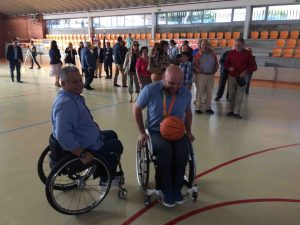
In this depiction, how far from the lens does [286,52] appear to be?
10.4 metres

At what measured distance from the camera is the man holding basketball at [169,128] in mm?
2051

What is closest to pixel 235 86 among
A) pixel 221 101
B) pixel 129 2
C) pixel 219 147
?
pixel 221 101

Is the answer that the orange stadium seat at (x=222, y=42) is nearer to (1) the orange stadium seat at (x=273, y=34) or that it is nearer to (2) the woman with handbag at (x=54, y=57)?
(1) the orange stadium seat at (x=273, y=34)

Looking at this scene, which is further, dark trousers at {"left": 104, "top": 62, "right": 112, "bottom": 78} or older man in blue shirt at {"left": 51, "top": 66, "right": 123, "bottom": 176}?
dark trousers at {"left": 104, "top": 62, "right": 112, "bottom": 78}

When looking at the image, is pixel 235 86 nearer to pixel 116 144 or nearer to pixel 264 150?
pixel 264 150

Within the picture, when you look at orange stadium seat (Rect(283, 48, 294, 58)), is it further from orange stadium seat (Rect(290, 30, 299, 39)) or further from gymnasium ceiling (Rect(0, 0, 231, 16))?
gymnasium ceiling (Rect(0, 0, 231, 16))

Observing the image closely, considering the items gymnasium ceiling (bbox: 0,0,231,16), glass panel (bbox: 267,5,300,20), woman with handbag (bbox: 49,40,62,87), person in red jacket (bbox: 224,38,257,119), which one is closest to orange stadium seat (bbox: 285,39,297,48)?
glass panel (bbox: 267,5,300,20)

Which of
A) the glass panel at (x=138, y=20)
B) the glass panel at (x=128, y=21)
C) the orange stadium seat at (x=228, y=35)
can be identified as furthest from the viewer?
the glass panel at (x=128, y=21)

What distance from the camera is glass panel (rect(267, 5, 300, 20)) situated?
421 inches

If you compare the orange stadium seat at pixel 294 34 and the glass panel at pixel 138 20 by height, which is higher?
the glass panel at pixel 138 20

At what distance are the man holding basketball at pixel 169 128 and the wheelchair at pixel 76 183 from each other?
1.14 feet

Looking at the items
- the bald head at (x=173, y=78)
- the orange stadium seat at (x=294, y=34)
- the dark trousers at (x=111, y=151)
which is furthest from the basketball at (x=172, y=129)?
the orange stadium seat at (x=294, y=34)

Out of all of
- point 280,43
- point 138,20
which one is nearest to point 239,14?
point 280,43

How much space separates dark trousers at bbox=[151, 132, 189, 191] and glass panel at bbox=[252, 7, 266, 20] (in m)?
11.2
